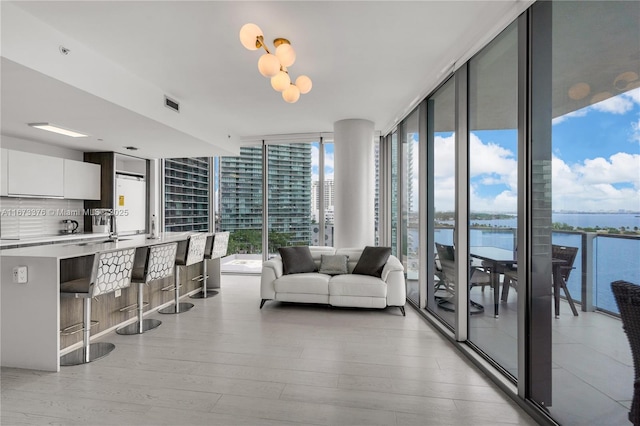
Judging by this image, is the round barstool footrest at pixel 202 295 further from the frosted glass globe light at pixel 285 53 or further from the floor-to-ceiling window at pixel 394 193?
the frosted glass globe light at pixel 285 53

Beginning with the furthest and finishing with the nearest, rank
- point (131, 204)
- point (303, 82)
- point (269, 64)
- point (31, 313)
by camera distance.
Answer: point (131, 204) < point (303, 82) < point (31, 313) < point (269, 64)

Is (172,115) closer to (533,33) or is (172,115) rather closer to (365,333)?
(365,333)

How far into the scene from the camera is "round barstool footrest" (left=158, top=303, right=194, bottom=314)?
14.2ft

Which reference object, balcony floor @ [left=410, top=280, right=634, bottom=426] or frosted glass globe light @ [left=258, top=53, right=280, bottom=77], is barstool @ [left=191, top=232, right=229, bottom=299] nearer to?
frosted glass globe light @ [left=258, top=53, right=280, bottom=77]

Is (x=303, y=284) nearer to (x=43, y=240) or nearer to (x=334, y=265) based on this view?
(x=334, y=265)

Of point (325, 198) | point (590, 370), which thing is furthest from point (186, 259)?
point (590, 370)

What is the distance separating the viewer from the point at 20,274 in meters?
2.72

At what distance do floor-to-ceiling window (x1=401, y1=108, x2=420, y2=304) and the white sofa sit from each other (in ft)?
1.36

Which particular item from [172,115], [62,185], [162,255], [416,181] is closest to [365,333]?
[416,181]

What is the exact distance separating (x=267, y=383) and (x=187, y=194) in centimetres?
582

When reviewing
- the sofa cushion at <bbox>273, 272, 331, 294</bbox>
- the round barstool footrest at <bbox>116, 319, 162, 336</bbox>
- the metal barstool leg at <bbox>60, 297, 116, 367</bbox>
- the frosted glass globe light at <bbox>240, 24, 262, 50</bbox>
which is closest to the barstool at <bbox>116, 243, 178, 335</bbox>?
the round barstool footrest at <bbox>116, 319, 162, 336</bbox>

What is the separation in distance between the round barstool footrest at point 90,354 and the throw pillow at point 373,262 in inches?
122

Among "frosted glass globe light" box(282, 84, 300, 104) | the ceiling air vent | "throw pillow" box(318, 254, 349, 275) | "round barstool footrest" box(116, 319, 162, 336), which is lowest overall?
"round barstool footrest" box(116, 319, 162, 336)

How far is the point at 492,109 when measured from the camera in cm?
269
